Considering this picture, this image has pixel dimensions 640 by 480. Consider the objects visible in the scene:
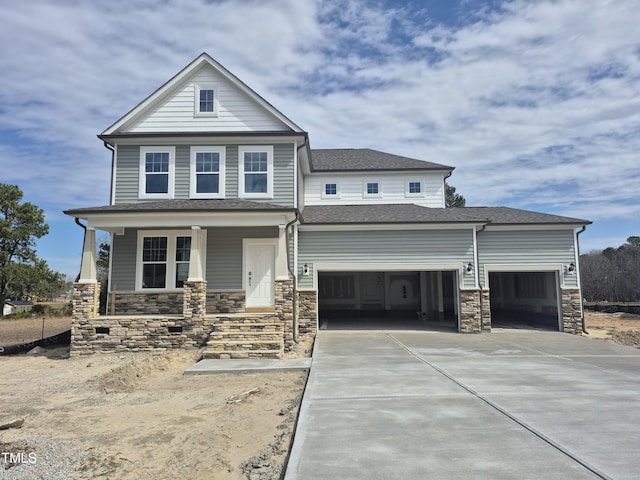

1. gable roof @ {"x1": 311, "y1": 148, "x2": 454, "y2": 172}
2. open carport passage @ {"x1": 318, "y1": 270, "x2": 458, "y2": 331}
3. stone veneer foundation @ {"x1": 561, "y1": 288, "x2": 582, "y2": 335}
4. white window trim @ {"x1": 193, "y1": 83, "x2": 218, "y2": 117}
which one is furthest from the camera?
open carport passage @ {"x1": 318, "y1": 270, "x2": 458, "y2": 331}

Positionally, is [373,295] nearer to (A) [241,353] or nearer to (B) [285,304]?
(B) [285,304]

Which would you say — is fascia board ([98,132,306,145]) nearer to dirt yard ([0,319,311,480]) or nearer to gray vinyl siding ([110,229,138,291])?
gray vinyl siding ([110,229,138,291])

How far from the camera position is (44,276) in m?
28.9

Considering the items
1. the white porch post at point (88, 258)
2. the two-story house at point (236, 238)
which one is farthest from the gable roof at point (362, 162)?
the white porch post at point (88, 258)

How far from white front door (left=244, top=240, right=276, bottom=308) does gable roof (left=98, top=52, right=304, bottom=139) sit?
4192mm

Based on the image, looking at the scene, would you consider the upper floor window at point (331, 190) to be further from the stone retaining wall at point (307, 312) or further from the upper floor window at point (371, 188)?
the stone retaining wall at point (307, 312)

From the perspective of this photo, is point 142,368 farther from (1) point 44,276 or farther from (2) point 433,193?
(1) point 44,276

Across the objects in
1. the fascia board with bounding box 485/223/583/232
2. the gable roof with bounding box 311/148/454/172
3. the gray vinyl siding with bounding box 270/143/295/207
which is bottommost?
the fascia board with bounding box 485/223/583/232

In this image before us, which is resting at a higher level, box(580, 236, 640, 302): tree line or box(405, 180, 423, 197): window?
box(405, 180, 423, 197): window

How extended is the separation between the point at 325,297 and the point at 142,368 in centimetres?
1500

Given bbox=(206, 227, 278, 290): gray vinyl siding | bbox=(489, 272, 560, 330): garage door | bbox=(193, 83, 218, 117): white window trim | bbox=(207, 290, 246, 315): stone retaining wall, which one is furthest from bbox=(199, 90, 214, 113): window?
bbox=(489, 272, 560, 330): garage door

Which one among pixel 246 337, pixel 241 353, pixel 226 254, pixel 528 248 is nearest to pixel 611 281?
pixel 528 248

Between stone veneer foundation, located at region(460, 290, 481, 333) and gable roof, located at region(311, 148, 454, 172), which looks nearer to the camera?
stone veneer foundation, located at region(460, 290, 481, 333)

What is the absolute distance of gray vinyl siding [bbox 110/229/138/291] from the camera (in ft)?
48.0
